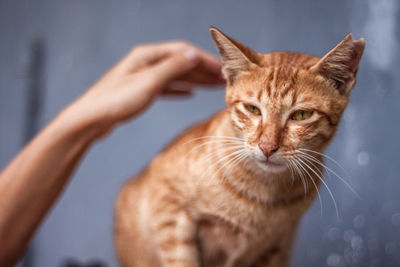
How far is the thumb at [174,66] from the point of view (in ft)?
3.68

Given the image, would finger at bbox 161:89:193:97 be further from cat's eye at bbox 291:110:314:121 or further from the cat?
cat's eye at bbox 291:110:314:121

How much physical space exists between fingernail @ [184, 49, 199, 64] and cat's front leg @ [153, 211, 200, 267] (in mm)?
490

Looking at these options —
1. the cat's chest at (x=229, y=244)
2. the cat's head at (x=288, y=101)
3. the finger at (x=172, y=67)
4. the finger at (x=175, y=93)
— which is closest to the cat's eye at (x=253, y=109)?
the cat's head at (x=288, y=101)

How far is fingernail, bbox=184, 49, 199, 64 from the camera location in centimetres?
117

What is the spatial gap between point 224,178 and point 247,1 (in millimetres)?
733

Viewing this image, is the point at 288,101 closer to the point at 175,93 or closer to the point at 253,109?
the point at 253,109

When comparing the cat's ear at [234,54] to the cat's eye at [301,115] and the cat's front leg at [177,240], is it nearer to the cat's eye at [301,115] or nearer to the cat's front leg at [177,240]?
the cat's eye at [301,115]

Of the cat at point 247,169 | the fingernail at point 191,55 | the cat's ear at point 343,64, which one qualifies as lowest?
the cat at point 247,169

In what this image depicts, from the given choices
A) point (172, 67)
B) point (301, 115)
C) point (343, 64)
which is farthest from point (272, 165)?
point (172, 67)

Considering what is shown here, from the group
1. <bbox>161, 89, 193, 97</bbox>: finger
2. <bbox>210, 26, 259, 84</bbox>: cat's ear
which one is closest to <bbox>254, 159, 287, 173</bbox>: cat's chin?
<bbox>210, 26, 259, 84</bbox>: cat's ear

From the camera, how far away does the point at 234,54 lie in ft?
2.58

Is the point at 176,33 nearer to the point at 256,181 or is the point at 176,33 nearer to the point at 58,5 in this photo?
the point at 58,5

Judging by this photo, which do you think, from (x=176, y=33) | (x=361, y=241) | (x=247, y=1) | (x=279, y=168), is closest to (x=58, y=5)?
(x=176, y=33)

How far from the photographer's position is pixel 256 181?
896mm
